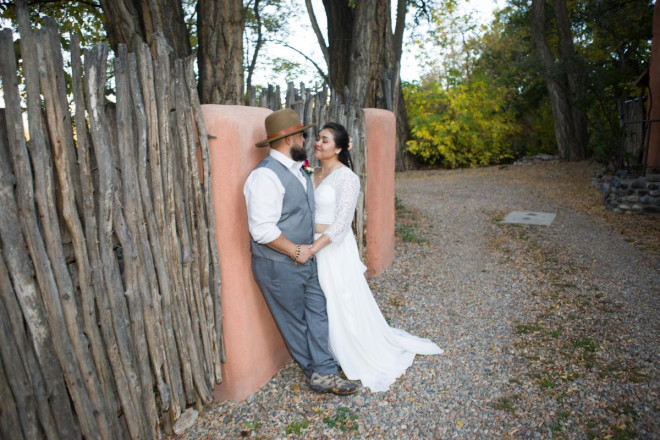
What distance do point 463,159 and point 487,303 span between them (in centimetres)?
1335

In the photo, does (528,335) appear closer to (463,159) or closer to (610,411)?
(610,411)

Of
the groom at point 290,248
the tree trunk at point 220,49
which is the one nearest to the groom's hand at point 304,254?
the groom at point 290,248

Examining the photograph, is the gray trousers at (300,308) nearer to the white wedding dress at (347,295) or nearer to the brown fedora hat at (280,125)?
the white wedding dress at (347,295)

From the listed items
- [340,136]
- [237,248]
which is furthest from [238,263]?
[340,136]

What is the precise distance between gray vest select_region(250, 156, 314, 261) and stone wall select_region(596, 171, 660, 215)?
716cm

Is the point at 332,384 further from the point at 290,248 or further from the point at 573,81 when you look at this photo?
the point at 573,81

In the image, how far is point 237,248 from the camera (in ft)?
9.92

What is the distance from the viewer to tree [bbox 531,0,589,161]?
1464 centimetres

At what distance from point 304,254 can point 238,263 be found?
16.7 inches

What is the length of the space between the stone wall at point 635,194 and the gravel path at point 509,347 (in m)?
0.49

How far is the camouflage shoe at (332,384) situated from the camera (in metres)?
3.15

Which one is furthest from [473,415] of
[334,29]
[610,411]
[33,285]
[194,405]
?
[334,29]

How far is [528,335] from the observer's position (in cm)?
394

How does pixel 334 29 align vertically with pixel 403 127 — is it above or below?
above
